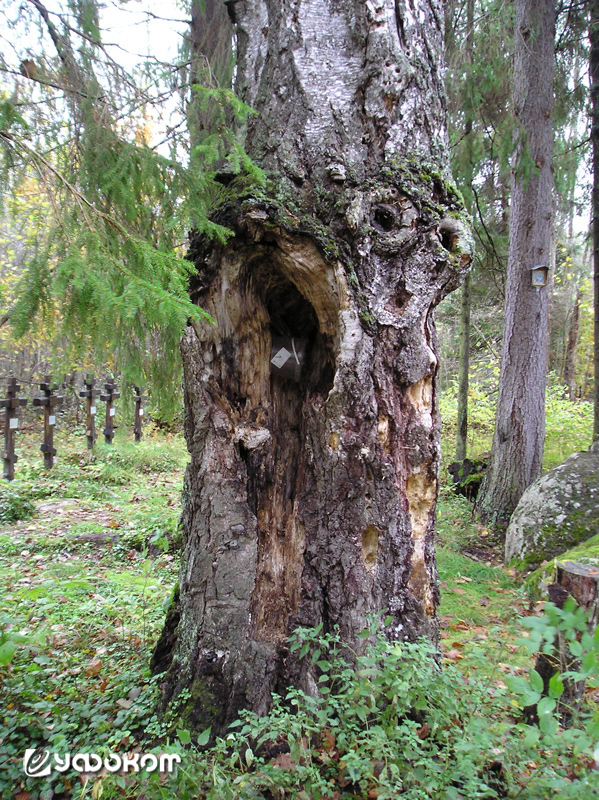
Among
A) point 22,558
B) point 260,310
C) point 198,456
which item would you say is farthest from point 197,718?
point 22,558

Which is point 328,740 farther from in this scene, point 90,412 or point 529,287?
point 90,412

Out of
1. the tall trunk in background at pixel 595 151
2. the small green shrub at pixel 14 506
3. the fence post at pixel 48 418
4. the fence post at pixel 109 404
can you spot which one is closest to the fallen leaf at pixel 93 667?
the small green shrub at pixel 14 506

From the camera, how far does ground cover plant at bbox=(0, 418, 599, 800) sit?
1.83m

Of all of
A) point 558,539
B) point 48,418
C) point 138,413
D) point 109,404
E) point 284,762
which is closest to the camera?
point 284,762

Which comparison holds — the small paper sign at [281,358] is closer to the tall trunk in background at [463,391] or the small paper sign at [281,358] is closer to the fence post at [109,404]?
the tall trunk in background at [463,391]

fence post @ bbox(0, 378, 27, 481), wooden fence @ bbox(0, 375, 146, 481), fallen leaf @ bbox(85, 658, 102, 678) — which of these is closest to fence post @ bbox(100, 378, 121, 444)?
wooden fence @ bbox(0, 375, 146, 481)

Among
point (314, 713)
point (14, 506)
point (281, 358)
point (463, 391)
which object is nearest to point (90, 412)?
point (14, 506)

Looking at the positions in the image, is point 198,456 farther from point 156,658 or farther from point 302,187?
point 302,187

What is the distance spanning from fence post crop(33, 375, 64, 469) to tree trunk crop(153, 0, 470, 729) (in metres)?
6.59

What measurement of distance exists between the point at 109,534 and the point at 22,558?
36.7 inches

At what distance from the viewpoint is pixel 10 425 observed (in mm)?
7488

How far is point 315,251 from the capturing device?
2.29 metres

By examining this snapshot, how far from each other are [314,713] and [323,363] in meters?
1.64

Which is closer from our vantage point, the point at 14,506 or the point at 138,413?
the point at 14,506
